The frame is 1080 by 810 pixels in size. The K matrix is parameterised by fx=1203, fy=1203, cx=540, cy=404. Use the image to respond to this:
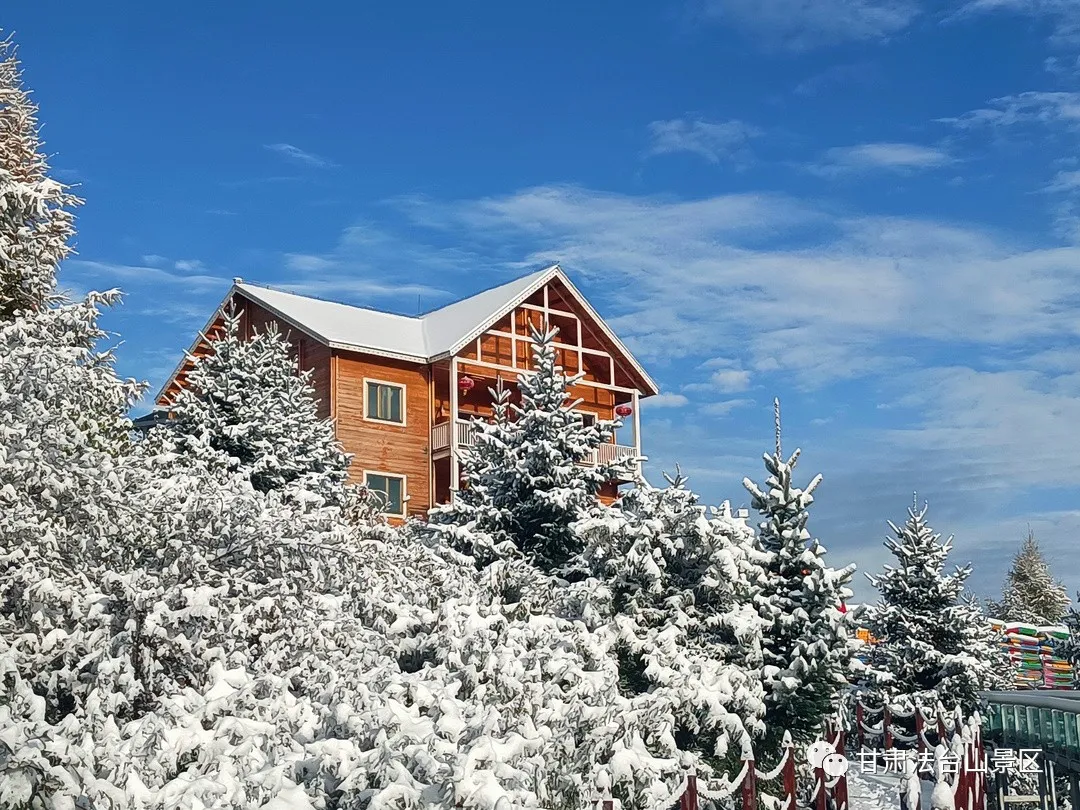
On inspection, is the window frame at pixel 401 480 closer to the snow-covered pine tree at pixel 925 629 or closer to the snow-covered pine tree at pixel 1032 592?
the snow-covered pine tree at pixel 925 629

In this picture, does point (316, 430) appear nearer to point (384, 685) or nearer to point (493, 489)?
point (493, 489)

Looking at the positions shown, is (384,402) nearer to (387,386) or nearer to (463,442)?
(387,386)

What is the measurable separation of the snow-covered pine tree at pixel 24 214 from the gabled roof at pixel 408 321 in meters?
10.8

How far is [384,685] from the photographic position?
12.7 m

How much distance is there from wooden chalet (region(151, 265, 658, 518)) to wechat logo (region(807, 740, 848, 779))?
53.1ft

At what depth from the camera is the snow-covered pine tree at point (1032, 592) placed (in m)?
69.2

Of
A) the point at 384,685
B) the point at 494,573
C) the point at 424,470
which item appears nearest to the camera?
the point at 384,685

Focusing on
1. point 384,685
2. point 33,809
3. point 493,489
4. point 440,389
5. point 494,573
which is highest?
point 440,389

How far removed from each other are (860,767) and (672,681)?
839 centimetres

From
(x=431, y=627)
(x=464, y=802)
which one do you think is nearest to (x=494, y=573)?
(x=431, y=627)

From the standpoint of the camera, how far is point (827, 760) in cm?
1634

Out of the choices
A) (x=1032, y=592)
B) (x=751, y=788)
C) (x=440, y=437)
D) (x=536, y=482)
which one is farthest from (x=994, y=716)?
(x=1032, y=592)

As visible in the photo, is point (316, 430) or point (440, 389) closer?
point (316, 430)

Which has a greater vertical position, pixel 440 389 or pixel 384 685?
pixel 440 389
